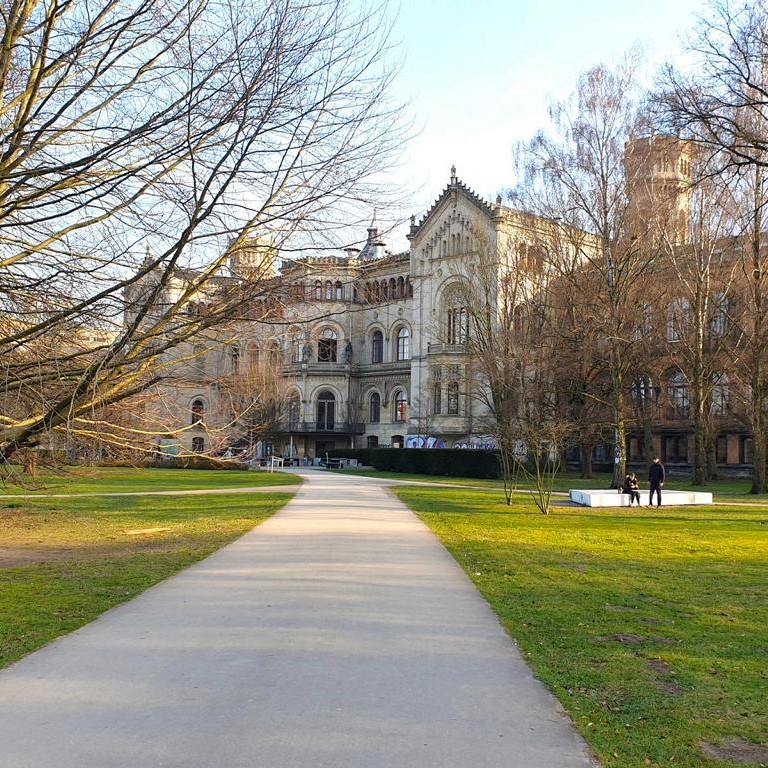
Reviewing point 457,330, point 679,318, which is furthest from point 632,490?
point 457,330

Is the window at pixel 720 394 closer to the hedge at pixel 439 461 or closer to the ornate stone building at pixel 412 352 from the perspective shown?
the ornate stone building at pixel 412 352

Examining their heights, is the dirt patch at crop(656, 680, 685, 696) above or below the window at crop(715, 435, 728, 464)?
below

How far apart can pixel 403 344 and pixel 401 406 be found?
5.50 meters

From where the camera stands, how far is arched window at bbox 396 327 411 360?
232 ft

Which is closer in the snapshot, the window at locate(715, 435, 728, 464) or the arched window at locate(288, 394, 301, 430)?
the window at locate(715, 435, 728, 464)

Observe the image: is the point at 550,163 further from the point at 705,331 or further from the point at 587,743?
the point at 587,743

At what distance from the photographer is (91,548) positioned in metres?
15.5

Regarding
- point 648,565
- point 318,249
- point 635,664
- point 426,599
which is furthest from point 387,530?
point 635,664

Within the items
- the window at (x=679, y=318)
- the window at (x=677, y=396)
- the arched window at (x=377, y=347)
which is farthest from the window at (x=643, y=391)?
the arched window at (x=377, y=347)

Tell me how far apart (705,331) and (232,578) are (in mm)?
34626

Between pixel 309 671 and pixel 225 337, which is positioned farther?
pixel 225 337

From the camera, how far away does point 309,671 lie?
649 cm

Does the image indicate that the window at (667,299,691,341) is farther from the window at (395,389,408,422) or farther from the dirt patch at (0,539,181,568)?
the window at (395,389,408,422)

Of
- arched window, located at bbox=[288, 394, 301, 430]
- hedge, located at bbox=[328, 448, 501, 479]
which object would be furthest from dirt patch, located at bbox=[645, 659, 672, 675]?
arched window, located at bbox=[288, 394, 301, 430]
